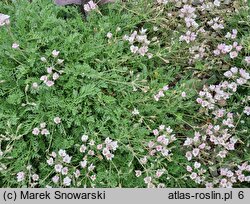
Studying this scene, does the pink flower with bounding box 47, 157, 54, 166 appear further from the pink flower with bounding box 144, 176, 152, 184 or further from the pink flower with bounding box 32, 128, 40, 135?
the pink flower with bounding box 144, 176, 152, 184

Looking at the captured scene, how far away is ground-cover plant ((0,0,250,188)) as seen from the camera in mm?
2977

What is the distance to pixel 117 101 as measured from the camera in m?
3.18

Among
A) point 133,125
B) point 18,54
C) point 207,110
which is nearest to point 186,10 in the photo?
point 207,110

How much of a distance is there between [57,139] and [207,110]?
1.14m

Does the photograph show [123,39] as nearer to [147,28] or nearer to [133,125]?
[147,28]

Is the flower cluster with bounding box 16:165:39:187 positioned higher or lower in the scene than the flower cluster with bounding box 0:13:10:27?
lower

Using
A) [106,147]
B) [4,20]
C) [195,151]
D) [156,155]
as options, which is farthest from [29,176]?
[195,151]

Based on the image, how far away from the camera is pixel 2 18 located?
2832 mm

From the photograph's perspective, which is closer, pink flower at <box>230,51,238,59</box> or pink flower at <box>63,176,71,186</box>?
pink flower at <box>63,176,71,186</box>

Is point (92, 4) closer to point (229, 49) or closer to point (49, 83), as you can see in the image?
point (49, 83)

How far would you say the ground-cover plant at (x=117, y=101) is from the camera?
9.77 feet

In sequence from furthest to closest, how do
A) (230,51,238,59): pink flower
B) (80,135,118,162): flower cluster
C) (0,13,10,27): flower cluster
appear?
(230,51,238,59): pink flower → (80,135,118,162): flower cluster → (0,13,10,27): flower cluster

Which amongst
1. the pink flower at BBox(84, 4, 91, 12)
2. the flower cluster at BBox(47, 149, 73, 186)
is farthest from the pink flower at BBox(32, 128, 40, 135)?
the pink flower at BBox(84, 4, 91, 12)

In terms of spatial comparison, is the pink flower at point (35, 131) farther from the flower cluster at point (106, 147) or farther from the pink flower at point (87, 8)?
the pink flower at point (87, 8)
